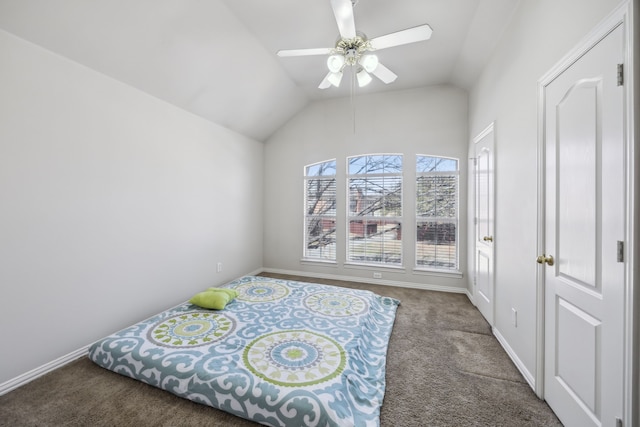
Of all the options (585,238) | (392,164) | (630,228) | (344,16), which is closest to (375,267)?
(392,164)

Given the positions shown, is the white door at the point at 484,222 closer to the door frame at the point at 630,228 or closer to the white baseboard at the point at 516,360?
the white baseboard at the point at 516,360

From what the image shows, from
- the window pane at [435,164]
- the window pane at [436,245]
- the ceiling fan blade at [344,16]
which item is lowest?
the window pane at [436,245]

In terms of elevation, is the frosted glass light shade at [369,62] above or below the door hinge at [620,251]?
above

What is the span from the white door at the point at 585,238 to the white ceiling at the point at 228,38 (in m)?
1.35

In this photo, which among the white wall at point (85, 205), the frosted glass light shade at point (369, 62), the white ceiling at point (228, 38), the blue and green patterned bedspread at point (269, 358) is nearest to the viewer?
the blue and green patterned bedspread at point (269, 358)

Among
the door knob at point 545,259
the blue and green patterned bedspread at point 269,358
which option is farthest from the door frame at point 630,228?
the blue and green patterned bedspread at point 269,358

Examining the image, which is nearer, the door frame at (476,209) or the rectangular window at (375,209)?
the door frame at (476,209)

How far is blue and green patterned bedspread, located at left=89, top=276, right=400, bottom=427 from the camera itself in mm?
1473

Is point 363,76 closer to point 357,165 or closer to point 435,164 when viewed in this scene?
point 357,165

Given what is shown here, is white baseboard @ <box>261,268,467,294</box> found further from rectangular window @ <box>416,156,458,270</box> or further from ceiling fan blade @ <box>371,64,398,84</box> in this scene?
ceiling fan blade @ <box>371,64,398,84</box>

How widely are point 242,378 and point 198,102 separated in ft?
9.73

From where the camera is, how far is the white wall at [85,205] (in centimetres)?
175

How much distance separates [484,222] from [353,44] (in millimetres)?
2343

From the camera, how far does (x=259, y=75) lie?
321 cm
